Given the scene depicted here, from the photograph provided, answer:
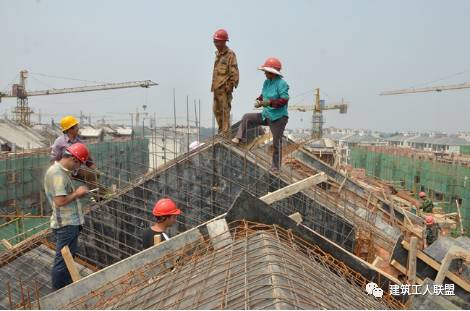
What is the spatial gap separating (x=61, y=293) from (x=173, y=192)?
9.05 feet

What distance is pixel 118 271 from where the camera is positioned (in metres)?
4.35

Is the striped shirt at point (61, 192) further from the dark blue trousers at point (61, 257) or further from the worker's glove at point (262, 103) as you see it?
the worker's glove at point (262, 103)

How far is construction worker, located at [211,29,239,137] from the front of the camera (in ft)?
22.8

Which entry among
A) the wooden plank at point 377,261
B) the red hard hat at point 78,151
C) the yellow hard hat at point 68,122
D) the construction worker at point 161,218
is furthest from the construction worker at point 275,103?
the red hard hat at point 78,151

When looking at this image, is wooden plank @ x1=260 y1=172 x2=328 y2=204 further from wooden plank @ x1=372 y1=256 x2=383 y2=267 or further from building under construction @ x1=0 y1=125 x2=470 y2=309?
wooden plank @ x1=372 y1=256 x2=383 y2=267

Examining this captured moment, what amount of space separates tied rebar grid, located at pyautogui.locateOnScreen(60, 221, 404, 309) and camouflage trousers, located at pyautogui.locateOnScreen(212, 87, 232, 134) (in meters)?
3.09

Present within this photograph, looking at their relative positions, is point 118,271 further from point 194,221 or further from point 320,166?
point 320,166

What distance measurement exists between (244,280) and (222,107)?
14.9 feet

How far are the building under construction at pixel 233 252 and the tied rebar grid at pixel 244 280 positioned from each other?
13 mm

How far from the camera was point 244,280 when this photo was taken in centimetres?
306

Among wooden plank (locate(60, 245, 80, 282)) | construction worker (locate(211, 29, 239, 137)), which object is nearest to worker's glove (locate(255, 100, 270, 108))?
construction worker (locate(211, 29, 239, 137))

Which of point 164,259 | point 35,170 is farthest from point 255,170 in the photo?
point 35,170

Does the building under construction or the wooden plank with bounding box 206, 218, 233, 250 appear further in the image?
the wooden plank with bounding box 206, 218, 233, 250

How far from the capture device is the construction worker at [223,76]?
6.96 meters
